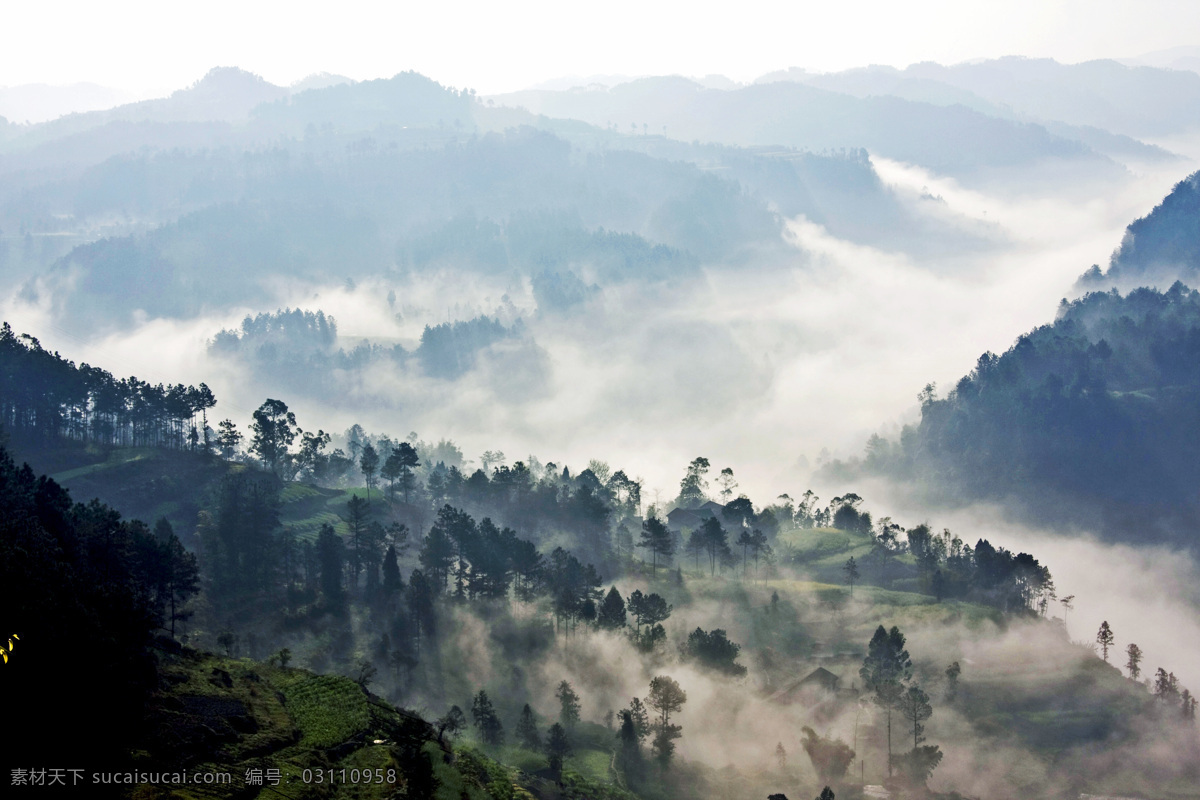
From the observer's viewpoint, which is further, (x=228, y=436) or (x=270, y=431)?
(x=270, y=431)

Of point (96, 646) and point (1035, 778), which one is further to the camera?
point (1035, 778)

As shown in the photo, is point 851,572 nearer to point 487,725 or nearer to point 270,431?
point 487,725

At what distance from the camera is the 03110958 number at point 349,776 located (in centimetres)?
5809

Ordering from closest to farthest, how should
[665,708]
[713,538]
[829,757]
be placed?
[829,757], [665,708], [713,538]

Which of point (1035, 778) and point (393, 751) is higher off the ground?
point (393, 751)

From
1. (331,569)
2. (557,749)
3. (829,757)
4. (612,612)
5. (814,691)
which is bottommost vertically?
(829,757)

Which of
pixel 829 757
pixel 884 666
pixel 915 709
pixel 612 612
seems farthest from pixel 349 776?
pixel 884 666

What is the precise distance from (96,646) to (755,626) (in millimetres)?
115640

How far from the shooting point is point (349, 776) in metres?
60.1

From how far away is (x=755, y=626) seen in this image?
152 meters

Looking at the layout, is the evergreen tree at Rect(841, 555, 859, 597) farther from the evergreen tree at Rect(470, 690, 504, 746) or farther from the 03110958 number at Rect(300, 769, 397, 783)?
the 03110958 number at Rect(300, 769, 397, 783)

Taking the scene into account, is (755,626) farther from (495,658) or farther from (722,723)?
(495,658)

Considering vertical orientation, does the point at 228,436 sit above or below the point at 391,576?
above

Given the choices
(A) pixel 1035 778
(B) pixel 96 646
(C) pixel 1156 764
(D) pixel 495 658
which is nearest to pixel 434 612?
(D) pixel 495 658
